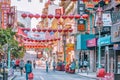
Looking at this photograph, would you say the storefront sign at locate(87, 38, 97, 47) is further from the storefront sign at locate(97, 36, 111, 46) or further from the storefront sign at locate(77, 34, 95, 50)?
the storefront sign at locate(97, 36, 111, 46)

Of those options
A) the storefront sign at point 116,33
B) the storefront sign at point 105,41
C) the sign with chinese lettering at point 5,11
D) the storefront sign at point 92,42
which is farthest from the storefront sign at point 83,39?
the storefront sign at point 116,33

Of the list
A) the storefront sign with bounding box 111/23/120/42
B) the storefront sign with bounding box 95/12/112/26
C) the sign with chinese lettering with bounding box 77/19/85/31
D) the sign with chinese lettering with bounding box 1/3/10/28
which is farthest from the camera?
the sign with chinese lettering with bounding box 77/19/85/31

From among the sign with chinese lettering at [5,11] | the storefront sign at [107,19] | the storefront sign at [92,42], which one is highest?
the sign with chinese lettering at [5,11]

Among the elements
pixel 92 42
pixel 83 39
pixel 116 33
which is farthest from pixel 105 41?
pixel 83 39

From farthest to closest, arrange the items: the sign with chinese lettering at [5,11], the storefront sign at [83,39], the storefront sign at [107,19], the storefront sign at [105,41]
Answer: the storefront sign at [83,39], the sign with chinese lettering at [5,11], the storefront sign at [105,41], the storefront sign at [107,19]

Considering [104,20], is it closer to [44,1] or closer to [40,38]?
[40,38]

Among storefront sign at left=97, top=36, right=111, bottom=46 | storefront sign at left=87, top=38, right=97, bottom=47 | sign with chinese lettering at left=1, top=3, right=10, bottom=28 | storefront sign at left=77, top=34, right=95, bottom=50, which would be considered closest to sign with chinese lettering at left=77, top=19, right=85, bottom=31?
storefront sign at left=77, top=34, right=95, bottom=50

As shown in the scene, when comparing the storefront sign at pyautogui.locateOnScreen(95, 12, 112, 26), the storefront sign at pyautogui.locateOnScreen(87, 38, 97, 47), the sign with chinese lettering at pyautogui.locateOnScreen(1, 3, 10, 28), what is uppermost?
the sign with chinese lettering at pyautogui.locateOnScreen(1, 3, 10, 28)

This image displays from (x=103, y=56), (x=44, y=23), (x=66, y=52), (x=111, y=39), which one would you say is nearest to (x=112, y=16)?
(x=111, y=39)

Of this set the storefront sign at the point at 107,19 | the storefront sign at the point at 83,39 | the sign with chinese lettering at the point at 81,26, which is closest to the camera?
the storefront sign at the point at 107,19

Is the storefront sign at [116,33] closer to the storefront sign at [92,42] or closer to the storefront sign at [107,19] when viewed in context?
the storefront sign at [107,19]

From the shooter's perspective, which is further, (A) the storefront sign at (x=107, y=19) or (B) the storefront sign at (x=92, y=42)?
(B) the storefront sign at (x=92, y=42)

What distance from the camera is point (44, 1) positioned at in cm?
15712

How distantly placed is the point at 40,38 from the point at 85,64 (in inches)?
1078
